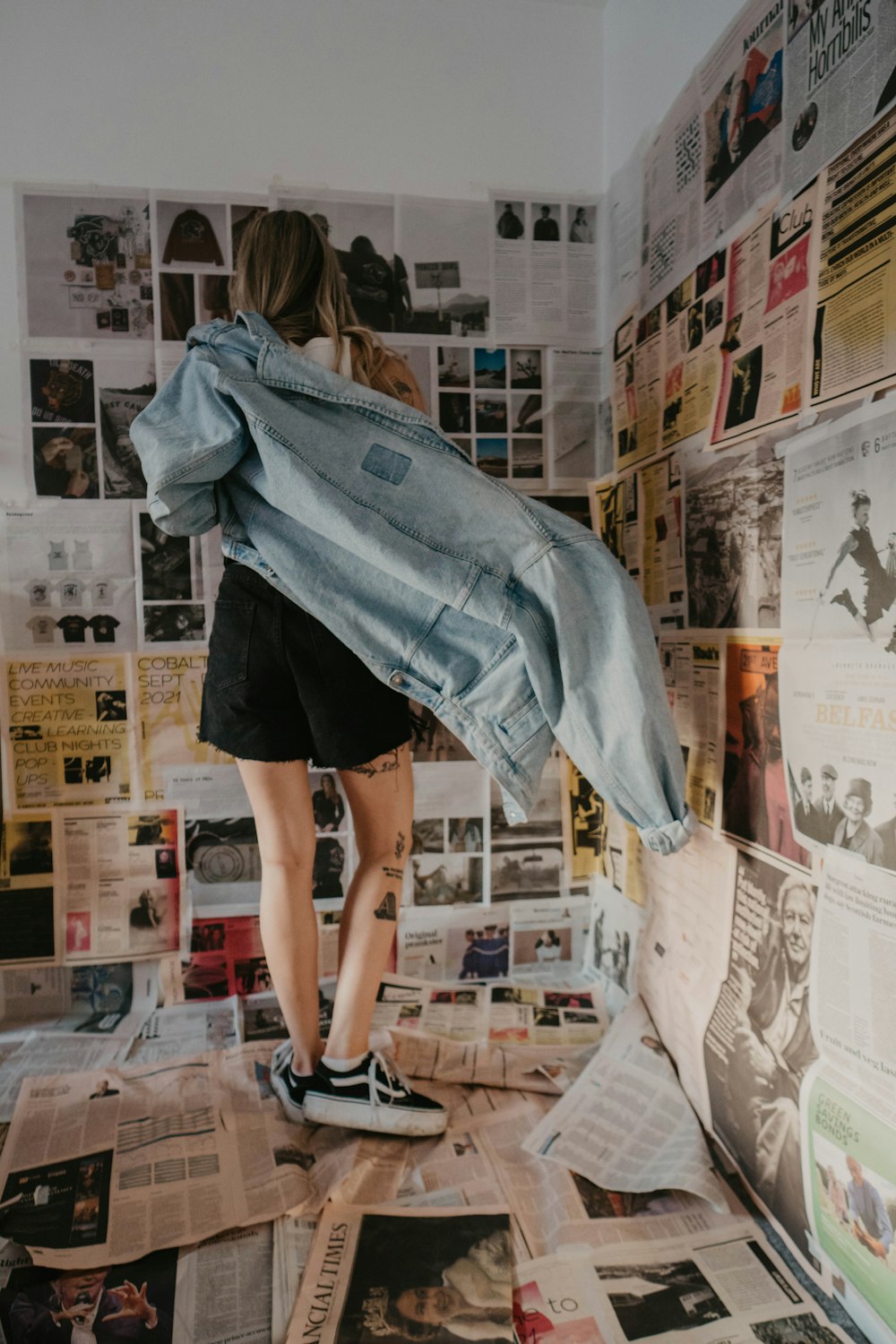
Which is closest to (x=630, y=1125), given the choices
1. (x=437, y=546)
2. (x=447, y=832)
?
(x=447, y=832)

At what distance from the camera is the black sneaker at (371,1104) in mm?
1073

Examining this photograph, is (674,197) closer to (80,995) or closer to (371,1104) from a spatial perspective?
(371,1104)

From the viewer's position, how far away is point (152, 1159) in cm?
102

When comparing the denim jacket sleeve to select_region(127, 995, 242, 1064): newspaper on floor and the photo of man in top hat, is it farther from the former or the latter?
select_region(127, 995, 242, 1064): newspaper on floor

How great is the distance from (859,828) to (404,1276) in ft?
2.12

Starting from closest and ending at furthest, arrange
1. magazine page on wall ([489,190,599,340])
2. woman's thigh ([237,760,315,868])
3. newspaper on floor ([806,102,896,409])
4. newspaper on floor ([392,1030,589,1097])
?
1. newspaper on floor ([806,102,896,409])
2. woman's thigh ([237,760,315,868])
3. newspaper on floor ([392,1030,589,1097])
4. magazine page on wall ([489,190,599,340])

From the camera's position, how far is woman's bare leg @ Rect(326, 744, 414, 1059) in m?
1.11

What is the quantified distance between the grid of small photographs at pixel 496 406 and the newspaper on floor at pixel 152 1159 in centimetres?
106

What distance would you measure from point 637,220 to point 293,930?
119 centimetres

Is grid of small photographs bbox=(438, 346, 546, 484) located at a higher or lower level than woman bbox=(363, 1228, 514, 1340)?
higher

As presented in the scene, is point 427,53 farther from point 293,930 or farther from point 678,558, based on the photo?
point 293,930

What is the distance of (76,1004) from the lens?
4.58 ft

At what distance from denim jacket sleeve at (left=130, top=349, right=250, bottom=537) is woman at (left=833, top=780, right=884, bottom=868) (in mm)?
747

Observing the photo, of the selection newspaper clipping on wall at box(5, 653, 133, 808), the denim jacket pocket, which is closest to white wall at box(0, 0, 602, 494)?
newspaper clipping on wall at box(5, 653, 133, 808)
